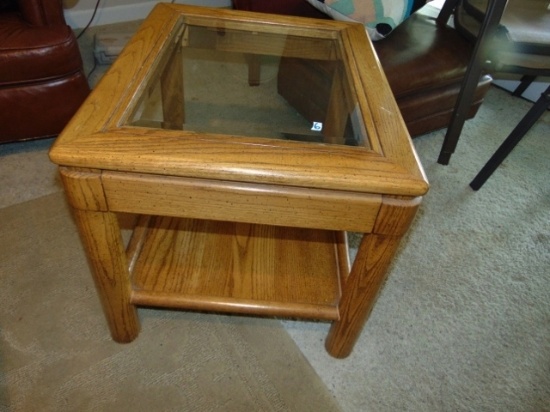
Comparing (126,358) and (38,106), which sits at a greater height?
(38,106)

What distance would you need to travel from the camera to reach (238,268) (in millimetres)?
777

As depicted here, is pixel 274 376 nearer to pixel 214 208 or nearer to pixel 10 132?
pixel 214 208

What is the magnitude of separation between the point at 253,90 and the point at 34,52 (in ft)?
2.07

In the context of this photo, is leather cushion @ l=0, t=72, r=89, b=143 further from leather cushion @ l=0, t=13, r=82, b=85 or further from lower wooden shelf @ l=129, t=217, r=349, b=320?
lower wooden shelf @ l=129, t=217, r=349, b=320

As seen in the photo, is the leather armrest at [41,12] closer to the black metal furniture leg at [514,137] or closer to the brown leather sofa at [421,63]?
the brown leather sofa at [421,63]

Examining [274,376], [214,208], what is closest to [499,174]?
[274,376]

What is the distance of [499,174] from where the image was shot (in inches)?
53.2

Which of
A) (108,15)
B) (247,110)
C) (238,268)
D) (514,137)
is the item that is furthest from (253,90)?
(108,15)

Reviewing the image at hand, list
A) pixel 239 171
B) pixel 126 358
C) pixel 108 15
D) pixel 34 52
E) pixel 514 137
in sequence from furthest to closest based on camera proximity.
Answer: pixel 108 15
pixel 514 137
pixel 34 52
pixel 126 358
pixel 239 171

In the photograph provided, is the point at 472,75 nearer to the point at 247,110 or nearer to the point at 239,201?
the point at 247,110

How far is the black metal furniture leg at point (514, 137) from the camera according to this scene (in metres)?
1.10

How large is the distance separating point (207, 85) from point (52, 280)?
0.55 m

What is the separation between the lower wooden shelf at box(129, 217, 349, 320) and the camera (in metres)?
0.71

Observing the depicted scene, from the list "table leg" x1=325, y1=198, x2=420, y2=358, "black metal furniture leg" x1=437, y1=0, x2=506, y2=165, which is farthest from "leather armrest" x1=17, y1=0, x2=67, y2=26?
"black metal furniture leg" x1=437, y1=0, x2=506, y2=165
